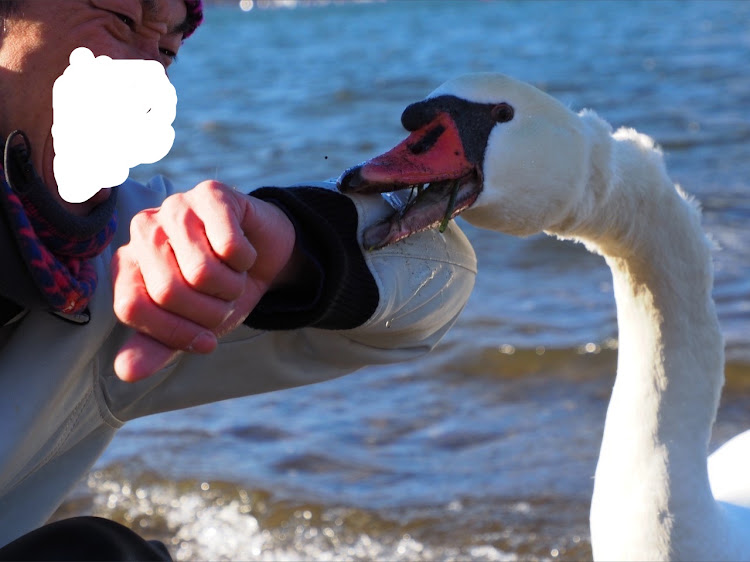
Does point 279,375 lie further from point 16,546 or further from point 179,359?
point 16,546

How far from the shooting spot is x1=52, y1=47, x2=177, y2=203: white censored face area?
1.37 meters

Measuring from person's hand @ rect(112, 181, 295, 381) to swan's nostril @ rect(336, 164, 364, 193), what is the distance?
1.29 feet

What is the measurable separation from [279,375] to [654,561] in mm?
1039

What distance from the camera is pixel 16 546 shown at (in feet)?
5.74

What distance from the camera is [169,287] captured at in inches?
48.4

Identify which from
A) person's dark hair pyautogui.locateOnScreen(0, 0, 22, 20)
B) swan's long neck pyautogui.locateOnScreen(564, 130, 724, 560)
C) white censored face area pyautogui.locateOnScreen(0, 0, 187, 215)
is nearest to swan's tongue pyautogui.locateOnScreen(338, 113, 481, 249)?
white censored face area pyautogui.locateOnScreen(0, 0, 187, 215)

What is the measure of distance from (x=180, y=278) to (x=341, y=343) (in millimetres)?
876

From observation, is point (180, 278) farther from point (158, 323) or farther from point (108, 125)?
point (108, 125)

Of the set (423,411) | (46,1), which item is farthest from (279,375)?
(423,411)


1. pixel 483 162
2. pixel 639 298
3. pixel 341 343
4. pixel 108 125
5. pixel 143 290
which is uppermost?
pixel 108 125

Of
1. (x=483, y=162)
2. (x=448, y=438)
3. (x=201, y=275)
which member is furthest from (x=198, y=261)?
(x=448, y=438)

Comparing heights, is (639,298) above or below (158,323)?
below

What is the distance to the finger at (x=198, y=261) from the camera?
1.24 metres

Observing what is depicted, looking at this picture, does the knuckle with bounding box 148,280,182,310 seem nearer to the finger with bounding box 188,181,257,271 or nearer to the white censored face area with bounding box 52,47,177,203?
the finger with bounding box 188,181,257,271
